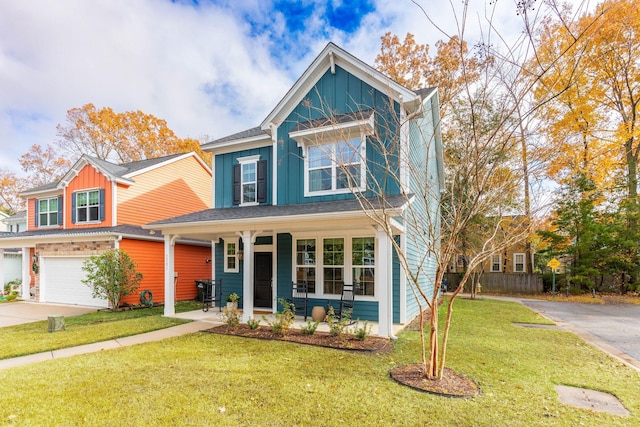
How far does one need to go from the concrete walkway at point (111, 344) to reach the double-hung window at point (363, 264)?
3.94m

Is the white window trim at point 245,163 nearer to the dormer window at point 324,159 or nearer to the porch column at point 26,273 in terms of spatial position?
the dormer window at point 324,159

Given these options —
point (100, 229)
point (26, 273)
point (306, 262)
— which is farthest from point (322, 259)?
point (26, 273)

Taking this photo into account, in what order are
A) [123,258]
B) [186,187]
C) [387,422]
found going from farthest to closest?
[186,187], [123,258], [387,422]

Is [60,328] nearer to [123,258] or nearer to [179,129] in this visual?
[123,258]

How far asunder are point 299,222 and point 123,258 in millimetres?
7668

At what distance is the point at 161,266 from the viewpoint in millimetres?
13711

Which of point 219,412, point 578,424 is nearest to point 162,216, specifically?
point 219,412

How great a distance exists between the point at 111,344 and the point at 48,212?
509 inches

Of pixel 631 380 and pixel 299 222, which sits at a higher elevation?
pixel 299 222

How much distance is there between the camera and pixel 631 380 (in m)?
4.76

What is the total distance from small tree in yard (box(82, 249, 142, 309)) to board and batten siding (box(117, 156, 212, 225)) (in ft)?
8.46

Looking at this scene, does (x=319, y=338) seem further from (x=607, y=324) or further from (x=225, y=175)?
(x=607, y=324)

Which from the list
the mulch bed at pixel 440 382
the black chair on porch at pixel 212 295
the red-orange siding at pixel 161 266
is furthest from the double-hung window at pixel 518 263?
the mulch bed at pixel 440 382

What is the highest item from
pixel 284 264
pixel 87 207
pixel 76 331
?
pixel 87 207
